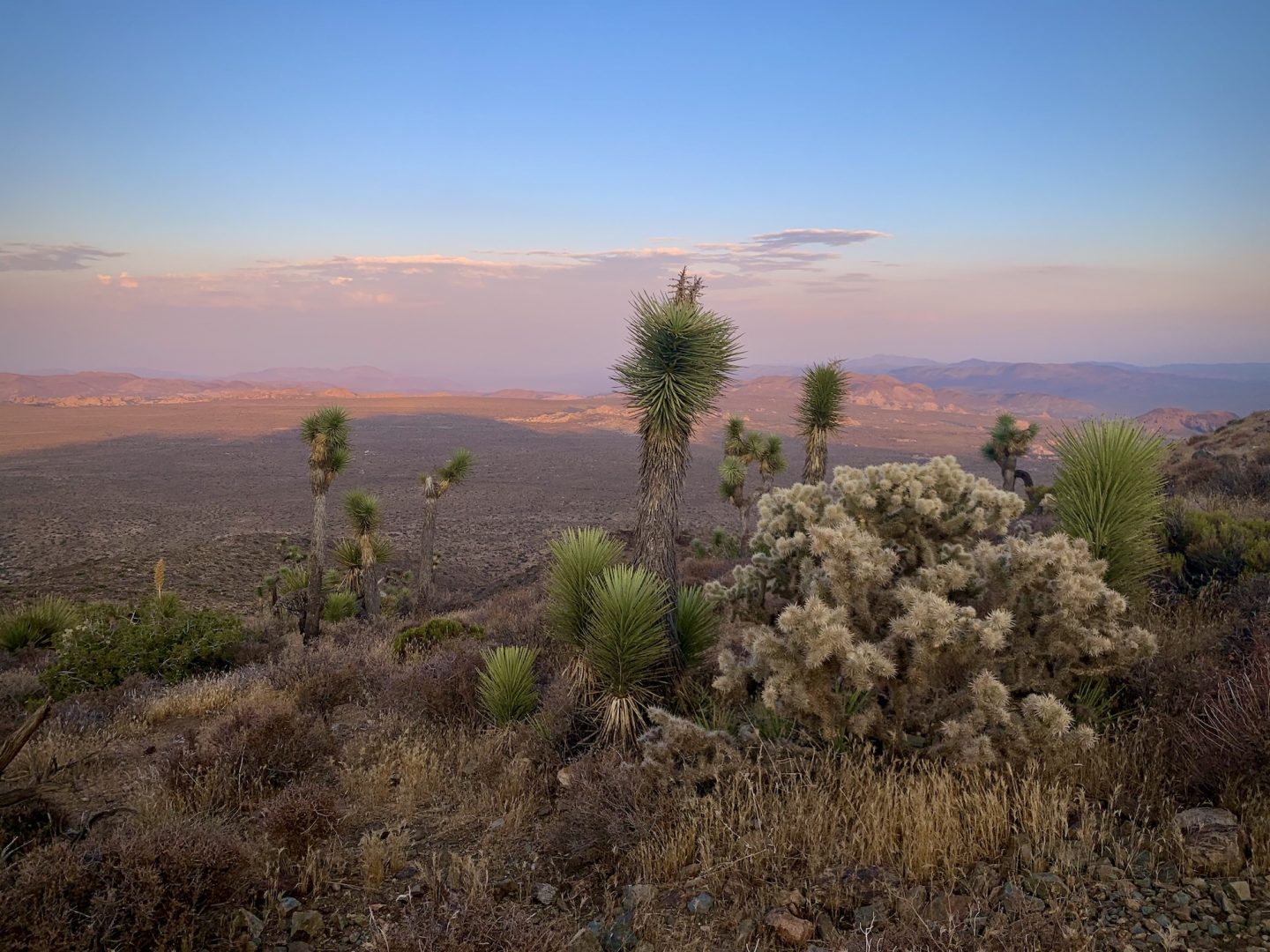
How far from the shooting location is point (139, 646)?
1099 centimetres

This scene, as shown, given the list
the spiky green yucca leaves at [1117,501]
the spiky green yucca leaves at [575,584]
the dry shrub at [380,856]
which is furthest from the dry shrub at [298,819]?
Result: the spiky green yucca leaves at [1117,501]

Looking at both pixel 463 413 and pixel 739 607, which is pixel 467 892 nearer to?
pixel 739 607

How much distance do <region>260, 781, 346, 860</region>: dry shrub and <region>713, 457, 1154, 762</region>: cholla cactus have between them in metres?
2.82

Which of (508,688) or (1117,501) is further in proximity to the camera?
(508,688)

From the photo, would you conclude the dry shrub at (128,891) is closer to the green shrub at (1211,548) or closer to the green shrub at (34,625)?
the green shrub at (1211,548)

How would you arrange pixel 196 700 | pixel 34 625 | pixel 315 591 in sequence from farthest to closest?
pixel 315 591
pixel 34 625
pixel 196 700

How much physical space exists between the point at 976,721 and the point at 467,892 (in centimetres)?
310

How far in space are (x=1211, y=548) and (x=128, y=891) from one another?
9.93 meters

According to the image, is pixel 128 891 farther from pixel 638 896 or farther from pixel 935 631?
pixel 935 631

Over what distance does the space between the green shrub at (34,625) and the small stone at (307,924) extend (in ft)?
38.6

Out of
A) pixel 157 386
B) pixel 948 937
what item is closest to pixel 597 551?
pixel 948 937

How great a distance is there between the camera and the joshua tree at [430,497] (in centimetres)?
1827

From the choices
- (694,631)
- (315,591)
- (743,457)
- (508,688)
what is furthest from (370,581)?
(694,631)

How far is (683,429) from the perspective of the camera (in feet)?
25.6
